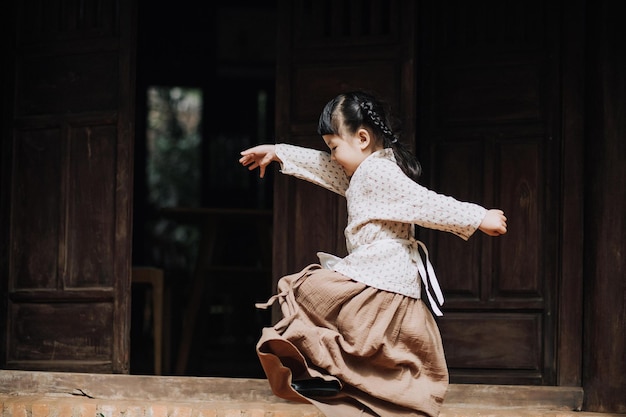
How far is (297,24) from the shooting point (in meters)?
5.22

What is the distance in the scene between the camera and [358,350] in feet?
11.5

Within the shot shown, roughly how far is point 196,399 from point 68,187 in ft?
4.47

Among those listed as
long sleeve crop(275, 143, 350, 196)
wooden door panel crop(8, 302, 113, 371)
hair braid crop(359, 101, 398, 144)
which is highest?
hair braid crop(359, 101, 398, 144)

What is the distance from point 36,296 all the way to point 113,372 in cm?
63

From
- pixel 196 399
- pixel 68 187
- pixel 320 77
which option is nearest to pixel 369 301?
pixel 196 399

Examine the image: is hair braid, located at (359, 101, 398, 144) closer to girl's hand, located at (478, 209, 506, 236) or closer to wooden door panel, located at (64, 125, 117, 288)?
girl's hand, located at (478, 209, 506, 236)

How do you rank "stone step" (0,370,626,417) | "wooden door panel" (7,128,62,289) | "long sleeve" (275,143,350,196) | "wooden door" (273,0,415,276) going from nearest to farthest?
"long sleeve" (275,143,350,196), "stone step" (0,370,626,417), "wooden door" (273,0,415,276), "wooden door panel" (7,128,62,289)

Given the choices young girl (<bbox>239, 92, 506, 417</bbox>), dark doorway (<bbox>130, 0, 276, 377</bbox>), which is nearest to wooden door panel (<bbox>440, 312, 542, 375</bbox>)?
young girl (<bbox>239, 92, 506, 417</bbox>)

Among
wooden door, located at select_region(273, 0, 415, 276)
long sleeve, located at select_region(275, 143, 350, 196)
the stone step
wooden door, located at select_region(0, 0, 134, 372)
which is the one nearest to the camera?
long sleeve, located at select_region(275, 143, 350, 196)

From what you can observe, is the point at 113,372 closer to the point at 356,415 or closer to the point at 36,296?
the point at 36,296

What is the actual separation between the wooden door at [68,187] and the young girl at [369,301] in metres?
1.89

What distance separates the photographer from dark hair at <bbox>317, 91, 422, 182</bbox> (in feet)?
12.2

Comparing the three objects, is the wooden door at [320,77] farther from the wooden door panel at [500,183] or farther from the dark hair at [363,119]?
the dark hair at [363,119]

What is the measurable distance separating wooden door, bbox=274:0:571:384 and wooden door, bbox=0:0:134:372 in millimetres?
909
